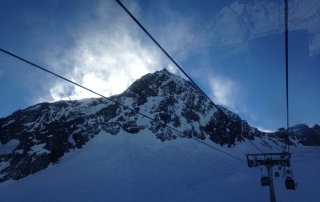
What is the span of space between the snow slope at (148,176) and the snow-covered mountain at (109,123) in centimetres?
347

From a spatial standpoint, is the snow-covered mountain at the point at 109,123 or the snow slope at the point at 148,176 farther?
the snow-covered mountain at the point at 109,123

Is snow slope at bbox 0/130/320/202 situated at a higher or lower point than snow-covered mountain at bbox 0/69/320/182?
lower

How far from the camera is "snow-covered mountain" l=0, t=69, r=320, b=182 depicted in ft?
173

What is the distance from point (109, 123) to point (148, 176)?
3159 centimetres

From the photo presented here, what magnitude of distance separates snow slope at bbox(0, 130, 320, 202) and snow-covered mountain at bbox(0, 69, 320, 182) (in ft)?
11.4

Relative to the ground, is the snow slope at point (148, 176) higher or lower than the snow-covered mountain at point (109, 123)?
lower

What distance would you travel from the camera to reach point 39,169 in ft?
154

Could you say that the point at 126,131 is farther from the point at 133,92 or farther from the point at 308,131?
the point at 308,131

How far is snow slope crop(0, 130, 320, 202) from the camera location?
75.6 feet

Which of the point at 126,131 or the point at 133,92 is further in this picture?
the point at 133,92

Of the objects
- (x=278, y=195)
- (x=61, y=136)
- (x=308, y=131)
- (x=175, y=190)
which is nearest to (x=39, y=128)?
(x=61, y=136)

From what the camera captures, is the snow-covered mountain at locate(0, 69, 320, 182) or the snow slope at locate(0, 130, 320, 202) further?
the snow-covered mountain at locate(0, 69, 320, 182)

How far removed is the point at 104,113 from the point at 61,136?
14.7 m

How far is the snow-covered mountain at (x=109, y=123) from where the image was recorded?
52.8 metres
